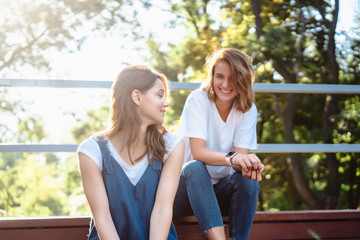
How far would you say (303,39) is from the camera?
24.6 ft

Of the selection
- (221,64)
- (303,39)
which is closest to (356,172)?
(303,39)

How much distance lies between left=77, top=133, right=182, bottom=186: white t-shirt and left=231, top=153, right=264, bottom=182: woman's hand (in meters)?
0.25

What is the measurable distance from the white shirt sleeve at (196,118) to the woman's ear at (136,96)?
14.0 inches

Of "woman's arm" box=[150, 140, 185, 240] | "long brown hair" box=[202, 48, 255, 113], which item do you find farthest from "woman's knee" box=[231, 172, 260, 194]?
"long brown hair" box=[202, 48, 255, 113]

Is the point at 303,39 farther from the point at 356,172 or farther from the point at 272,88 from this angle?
the point at 272,88

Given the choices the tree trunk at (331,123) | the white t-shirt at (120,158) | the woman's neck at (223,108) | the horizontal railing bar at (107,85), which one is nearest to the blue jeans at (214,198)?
the white t-shirt at (120,158)

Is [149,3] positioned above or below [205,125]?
above

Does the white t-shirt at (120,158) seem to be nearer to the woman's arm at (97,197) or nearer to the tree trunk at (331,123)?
the woman's arm at (97,197)

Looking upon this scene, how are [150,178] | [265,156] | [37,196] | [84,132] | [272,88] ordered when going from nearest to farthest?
[150,178] < [272,88] < [265,156] < [84,132] < [37,196]

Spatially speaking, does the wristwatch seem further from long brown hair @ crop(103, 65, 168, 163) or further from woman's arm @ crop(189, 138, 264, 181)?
long brown hair @ crop(103, 65, 168, 163)

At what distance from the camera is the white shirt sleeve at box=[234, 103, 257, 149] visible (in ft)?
5.94

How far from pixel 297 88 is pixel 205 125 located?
2.80ft

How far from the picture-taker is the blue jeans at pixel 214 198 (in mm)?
1512

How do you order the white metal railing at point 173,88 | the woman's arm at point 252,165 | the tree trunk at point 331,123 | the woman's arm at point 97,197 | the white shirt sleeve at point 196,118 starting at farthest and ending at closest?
the tree trunk at point 331,123, the white metal railing at point 173,88, the white shirt sleeve at point 196,118, the woman's arm at point 252,165, the woman's arm at point 97,197
